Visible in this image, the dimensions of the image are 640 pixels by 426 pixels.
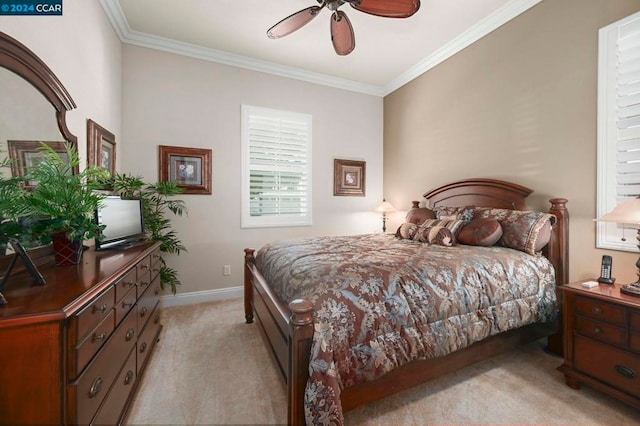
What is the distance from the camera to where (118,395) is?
1.37 metres

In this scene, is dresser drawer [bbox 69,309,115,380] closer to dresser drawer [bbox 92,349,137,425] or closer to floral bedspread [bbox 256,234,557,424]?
dresser drawer [bbox 92,349,137,425]

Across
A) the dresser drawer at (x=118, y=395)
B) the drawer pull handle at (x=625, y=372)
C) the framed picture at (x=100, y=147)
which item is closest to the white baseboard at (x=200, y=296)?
the framed picture at (x=100, y=147)

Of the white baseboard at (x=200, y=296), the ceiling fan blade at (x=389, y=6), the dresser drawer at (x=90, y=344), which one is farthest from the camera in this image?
the white baseboard at (x=200, y=296)

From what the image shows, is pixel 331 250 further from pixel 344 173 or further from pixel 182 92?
pixel 182 92

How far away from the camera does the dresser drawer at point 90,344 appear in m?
0.93

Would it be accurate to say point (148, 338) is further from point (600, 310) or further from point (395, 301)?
point (600, 310)

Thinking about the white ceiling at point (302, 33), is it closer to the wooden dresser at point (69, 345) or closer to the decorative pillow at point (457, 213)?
the decorative pillow at point (457, 213)

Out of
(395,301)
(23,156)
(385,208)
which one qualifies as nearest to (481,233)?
(395,301)

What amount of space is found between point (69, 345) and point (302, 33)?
10.9 ft

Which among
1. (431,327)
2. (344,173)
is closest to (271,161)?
(344,173)

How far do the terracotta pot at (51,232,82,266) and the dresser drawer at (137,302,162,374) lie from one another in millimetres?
672

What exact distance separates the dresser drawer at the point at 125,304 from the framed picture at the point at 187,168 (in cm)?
192

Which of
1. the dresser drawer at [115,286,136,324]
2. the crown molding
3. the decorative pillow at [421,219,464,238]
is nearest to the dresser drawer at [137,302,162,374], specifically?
the dresser drawer at [115,286,136,324]

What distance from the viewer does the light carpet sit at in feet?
5.08
